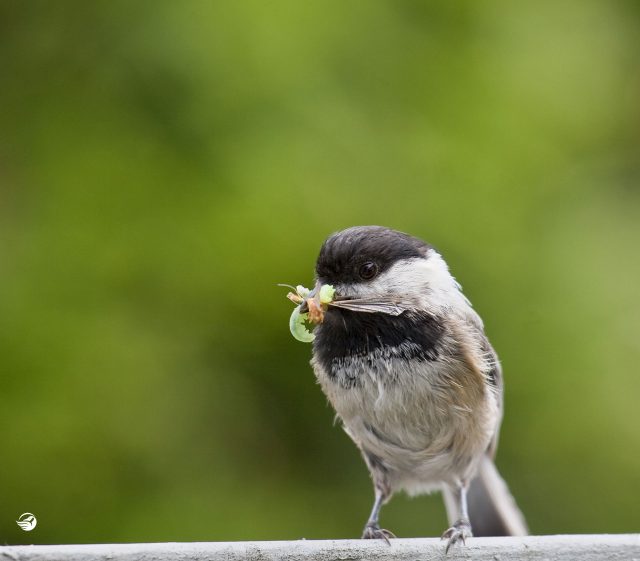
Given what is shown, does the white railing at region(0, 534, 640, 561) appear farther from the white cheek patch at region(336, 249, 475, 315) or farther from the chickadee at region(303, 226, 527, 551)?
the white cheek patch at region(336, 249, 475, 315)

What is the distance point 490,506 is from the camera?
2688mm

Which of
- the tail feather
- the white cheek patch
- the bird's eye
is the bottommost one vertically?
the tail feather

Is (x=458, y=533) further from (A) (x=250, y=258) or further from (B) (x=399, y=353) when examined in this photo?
(A) (x=250, y=258)

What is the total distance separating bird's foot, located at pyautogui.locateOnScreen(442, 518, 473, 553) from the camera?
1.85m

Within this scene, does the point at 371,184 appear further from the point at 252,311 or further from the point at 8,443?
the point at 8,443

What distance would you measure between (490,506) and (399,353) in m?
0.75

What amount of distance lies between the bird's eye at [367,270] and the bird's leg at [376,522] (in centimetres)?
59

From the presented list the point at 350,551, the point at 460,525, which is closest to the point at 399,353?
the point at 460,525

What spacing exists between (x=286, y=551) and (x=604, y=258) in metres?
1.62

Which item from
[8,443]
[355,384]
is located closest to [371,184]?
[355,384]

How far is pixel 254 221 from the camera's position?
2727 mm

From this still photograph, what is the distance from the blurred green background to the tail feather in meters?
0.14

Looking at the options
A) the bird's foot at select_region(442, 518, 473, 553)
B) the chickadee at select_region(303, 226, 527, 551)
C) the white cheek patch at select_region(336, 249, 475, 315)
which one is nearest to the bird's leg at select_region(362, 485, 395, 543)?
the chickadee at select_region(303, 226, 527, 551)

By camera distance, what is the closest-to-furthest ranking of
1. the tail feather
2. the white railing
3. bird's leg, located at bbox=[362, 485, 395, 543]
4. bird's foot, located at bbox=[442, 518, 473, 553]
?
the white railing, bird's foot, located at bbox=[442, 518, 473, 553], bird's leg, located at bbox=[362, 485, 395, 543], the tail feather
